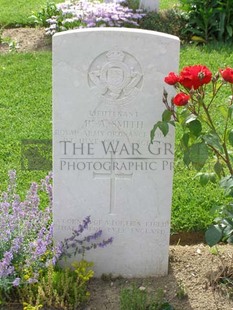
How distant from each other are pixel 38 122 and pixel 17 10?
4685mm

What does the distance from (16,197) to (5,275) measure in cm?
56

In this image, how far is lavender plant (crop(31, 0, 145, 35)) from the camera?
8711 millimetres

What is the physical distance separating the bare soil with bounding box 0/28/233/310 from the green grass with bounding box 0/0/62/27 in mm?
6070

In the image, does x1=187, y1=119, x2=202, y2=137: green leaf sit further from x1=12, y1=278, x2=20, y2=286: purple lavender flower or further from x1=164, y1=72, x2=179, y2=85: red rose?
x1=12, y1=278, x2=20, y2=286: purple lavender flower

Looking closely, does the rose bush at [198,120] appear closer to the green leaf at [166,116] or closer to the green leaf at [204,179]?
the green leaf at [166,116]

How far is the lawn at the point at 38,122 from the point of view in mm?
5098

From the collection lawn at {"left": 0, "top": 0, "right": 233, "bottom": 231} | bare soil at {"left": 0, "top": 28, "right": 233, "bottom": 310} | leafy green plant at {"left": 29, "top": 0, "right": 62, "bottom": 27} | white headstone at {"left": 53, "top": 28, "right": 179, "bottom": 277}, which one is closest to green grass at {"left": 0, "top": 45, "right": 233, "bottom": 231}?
lawn at {"left": 0, "top": 0, "right": 233, "bottom": 231}

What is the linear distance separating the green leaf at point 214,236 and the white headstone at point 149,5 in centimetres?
607

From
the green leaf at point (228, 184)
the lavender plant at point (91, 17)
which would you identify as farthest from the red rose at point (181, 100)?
the lavender plant at point (91, 17)

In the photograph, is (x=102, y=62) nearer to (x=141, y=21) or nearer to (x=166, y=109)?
(x=166, y=109)

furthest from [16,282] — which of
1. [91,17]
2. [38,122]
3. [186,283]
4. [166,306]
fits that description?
[91,17]

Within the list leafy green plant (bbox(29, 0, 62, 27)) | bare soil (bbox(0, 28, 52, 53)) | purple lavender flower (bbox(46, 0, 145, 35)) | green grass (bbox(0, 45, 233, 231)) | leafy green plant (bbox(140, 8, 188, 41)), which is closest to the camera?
green grass (bbox(0, 45, 233, 231))

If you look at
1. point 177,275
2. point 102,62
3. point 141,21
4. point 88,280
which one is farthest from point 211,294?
point 141,21

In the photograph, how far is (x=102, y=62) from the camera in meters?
3.95
